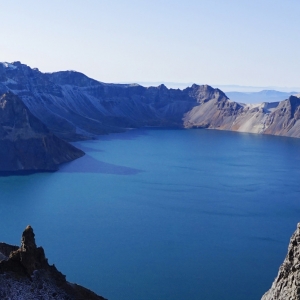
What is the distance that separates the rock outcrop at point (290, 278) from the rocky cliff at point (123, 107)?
93.5 meters

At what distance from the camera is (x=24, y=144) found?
7344 centimetres

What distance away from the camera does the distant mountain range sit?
377 feet

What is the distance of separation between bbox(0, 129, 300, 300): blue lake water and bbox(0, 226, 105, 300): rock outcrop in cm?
1080

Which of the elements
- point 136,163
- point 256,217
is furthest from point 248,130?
point 256,217

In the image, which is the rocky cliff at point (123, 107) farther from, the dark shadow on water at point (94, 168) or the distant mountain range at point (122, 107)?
Result: the dark shadow on water at point (94, 168)

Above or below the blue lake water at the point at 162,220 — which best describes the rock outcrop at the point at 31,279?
above

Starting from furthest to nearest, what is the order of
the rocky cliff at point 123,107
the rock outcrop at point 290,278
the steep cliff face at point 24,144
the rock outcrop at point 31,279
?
the rocky cliff at point 123,107 < the steep cliff face at point 24,144 < the rock outcrop at point 31,279 < the rock outcrop at point 290,278

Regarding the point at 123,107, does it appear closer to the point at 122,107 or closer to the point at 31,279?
the point at 122,107

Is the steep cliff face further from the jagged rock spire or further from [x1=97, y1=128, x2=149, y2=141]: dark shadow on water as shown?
the jagged rock spire

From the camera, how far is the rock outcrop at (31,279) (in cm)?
1600

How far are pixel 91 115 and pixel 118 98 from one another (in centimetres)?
2107

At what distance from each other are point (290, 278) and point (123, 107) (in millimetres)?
140096

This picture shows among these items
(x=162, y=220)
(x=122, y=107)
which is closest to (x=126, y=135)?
(x=122, y=107)

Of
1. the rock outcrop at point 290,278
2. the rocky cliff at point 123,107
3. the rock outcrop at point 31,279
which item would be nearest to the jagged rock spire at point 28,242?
the rock outcrop at point 31,279
